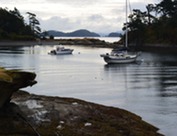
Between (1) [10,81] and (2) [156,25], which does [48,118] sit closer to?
(1) [10,81]

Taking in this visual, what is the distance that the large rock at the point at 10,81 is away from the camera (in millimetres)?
10567

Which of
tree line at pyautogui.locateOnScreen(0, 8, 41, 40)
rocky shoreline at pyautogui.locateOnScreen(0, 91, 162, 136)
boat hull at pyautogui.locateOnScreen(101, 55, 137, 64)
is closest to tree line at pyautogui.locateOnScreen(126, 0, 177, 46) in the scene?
tree line at pyautogui.locateOnScreen(0, 8, 41, 40)

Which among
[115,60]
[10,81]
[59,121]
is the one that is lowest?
[115,60]

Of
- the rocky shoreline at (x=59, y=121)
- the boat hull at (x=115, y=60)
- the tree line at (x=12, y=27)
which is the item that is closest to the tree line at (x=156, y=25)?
the tree line at (x=12, y=27)

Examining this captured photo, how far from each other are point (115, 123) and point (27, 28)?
536 feet

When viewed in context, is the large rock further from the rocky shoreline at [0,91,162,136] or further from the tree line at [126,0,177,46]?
the tree line at [126,0,177,46]

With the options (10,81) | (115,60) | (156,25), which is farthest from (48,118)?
(156,25)

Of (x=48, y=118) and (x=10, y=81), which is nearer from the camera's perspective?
(x=10, y=81)

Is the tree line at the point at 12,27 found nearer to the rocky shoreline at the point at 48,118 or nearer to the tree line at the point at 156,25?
the tree line at the point at 156,25

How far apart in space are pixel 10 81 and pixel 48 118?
6.57ft

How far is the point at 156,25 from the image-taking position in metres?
144

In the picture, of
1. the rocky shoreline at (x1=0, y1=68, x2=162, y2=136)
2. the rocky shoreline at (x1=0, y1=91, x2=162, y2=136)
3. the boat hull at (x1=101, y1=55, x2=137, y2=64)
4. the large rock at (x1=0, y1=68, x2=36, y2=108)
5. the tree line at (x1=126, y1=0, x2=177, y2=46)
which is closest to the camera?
the large rock at (x1=0, y1=68, x2=36, y2=108)

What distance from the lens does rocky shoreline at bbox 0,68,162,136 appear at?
442 inches

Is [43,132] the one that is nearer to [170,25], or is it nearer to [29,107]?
[29,107]
